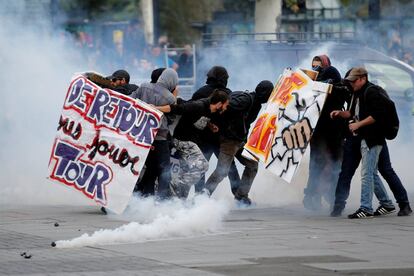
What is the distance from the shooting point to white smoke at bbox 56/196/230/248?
11.1 meters

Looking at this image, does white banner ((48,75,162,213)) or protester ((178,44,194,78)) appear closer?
white banner ((48,75,162,213))

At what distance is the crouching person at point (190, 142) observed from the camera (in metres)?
13.5

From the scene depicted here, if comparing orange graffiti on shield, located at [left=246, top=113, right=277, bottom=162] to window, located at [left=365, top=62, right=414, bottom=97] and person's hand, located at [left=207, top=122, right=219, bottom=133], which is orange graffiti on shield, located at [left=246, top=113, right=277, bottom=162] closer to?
person's hand, located at [left=207, top=122, right=219, bottom=133]

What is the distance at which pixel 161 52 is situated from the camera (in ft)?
84.8

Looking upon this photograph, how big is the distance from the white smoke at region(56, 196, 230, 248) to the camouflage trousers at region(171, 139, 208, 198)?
1.60 feet

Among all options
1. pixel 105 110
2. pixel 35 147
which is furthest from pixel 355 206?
pixel 35 147

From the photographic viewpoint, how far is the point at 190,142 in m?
13.9

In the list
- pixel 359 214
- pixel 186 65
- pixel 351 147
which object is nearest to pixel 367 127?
pixel 351 147

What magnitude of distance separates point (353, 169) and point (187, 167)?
1.86 metres

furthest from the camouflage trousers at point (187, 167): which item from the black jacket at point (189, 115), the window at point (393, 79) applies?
the window at point (393, 79)

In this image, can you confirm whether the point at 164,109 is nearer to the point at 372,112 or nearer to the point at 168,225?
the point at 168,225

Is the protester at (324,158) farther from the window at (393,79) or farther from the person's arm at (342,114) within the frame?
the window at (393,79)

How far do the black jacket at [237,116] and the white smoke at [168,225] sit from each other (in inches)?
70.3

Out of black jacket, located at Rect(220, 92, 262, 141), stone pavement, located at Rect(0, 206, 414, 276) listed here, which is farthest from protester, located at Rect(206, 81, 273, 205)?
stone pavement, located at Rect(0, 206, 414, 276)
